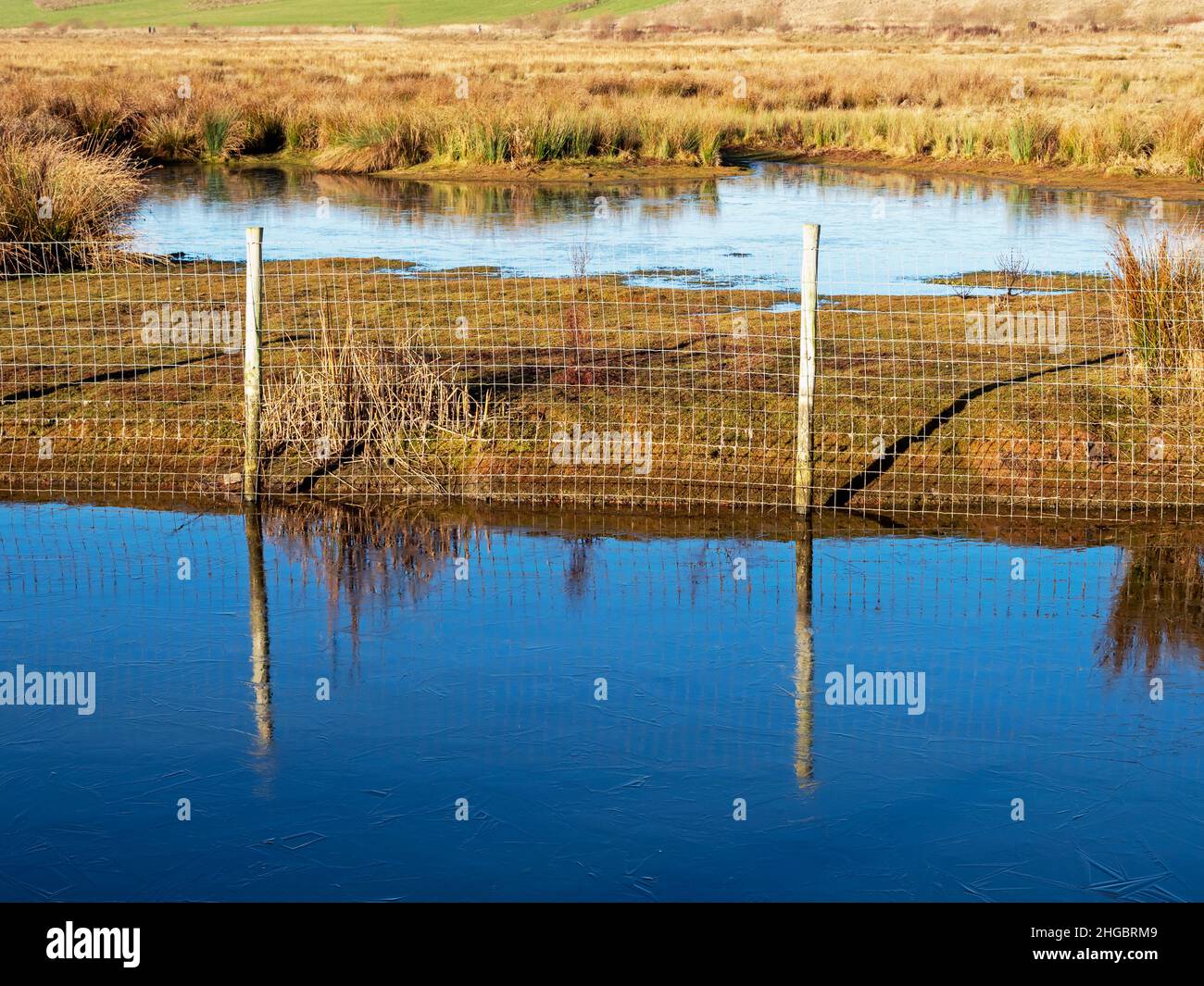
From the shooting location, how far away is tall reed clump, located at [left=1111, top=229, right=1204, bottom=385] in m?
11.3

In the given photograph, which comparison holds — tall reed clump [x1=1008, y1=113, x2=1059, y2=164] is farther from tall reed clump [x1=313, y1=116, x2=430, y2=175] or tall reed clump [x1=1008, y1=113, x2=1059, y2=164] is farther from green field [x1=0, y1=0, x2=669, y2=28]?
green field [x1=0, y1=0, x2=669, y2=28]

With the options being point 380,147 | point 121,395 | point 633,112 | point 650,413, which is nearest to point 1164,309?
point 650,413

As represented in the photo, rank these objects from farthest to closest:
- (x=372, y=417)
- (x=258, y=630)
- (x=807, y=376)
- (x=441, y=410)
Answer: (x=441, y=410), (x=372, y=417), (x=807, y=376), (x=258, y=630)

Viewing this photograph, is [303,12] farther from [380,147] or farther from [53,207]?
[53,207]

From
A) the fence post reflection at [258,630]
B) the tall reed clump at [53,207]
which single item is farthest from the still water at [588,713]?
the tall reed clump at [53,207]

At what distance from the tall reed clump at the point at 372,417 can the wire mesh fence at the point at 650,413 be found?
2 centimetres

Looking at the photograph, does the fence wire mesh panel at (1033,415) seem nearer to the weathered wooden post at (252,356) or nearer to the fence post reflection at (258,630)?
the fence post reflection at (258,630)

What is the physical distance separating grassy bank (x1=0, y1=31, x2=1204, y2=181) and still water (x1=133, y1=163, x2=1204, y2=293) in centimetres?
217

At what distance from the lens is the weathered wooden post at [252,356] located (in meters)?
10.2

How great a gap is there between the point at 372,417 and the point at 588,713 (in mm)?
4383

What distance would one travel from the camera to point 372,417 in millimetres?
10938

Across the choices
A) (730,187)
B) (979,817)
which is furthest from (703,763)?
(730,187)

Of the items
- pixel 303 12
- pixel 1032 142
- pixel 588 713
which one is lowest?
pixel 588 713

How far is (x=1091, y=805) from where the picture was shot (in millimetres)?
6254
